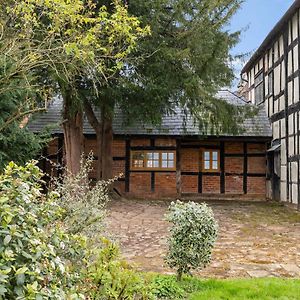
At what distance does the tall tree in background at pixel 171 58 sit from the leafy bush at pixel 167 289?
7.65m

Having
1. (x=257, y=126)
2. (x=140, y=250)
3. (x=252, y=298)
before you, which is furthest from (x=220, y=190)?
(x=252, y=298)

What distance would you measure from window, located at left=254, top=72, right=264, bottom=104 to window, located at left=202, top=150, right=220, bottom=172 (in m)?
3.41

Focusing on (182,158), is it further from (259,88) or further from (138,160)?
(259,88)

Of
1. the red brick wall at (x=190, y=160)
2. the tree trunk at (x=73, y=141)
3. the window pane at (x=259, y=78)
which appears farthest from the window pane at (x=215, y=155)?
the tree trunk at (x=73, y=141)

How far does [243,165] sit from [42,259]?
1503cm

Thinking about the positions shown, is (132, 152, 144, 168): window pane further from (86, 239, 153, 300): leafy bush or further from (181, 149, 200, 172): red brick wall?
(86, 239, 153, 300): leafy bush

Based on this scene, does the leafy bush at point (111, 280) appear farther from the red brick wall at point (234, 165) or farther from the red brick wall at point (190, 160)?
the red brick wall at point (234, 165)

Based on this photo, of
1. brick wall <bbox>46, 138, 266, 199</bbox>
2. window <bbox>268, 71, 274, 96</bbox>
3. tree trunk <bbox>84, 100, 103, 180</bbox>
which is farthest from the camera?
brick wall <bbox>46, 138, 266, 199</bbox>

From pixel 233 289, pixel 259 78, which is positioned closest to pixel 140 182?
pixel 259 78

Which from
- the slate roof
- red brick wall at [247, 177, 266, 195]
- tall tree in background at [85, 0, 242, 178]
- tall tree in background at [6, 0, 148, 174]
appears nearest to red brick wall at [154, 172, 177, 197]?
the slate roof

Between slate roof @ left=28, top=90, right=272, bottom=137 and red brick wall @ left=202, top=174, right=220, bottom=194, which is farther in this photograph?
red brick wall @ left=202, top=174, right=220, bottom=194

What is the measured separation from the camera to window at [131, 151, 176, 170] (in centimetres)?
1622

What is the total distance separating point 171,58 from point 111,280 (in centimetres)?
902

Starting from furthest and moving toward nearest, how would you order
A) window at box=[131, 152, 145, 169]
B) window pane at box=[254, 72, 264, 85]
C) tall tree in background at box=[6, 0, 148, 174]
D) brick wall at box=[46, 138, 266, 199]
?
window pane at box=[254, 72, 264, 85] → window at box=[131, 152, 145, 169] → brick wall at box=[46, 138, 266, 199] → tall tree in background at box=[6, 0, 148, 174]
